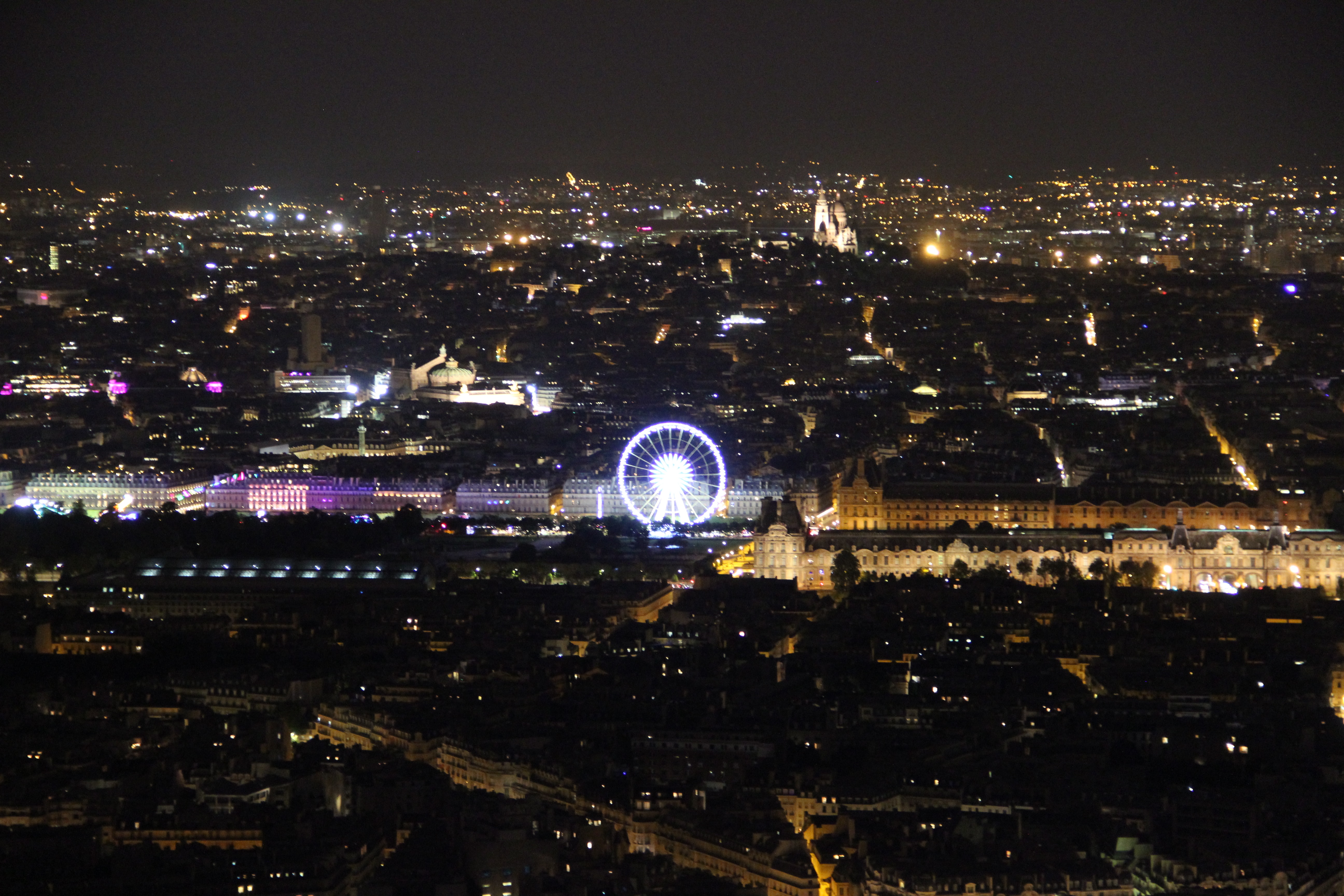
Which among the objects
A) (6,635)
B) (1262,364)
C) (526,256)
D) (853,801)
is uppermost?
(526,256)

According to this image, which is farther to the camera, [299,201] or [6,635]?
[299,201]

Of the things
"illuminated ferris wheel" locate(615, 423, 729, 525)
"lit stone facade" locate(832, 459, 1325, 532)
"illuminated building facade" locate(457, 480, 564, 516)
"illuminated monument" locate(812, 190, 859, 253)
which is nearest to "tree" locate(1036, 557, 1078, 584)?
"lit stone facade" locate(832, 459, 1325, 532)

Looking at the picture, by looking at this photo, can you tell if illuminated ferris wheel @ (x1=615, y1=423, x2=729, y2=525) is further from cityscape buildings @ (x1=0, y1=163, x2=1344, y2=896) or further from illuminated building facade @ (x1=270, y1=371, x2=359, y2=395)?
illuminated building facade @ (x1=270, y1=371, x2=359, y2=395)

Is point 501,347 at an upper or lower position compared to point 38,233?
lower

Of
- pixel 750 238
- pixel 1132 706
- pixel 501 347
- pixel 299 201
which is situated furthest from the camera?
pixel 299 201

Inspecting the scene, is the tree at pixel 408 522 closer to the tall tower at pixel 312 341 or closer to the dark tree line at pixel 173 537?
the dark tree line at pixel 173 537

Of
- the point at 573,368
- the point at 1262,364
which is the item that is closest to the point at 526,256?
the point at 573,368

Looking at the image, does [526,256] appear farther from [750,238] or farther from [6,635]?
[6,635]
